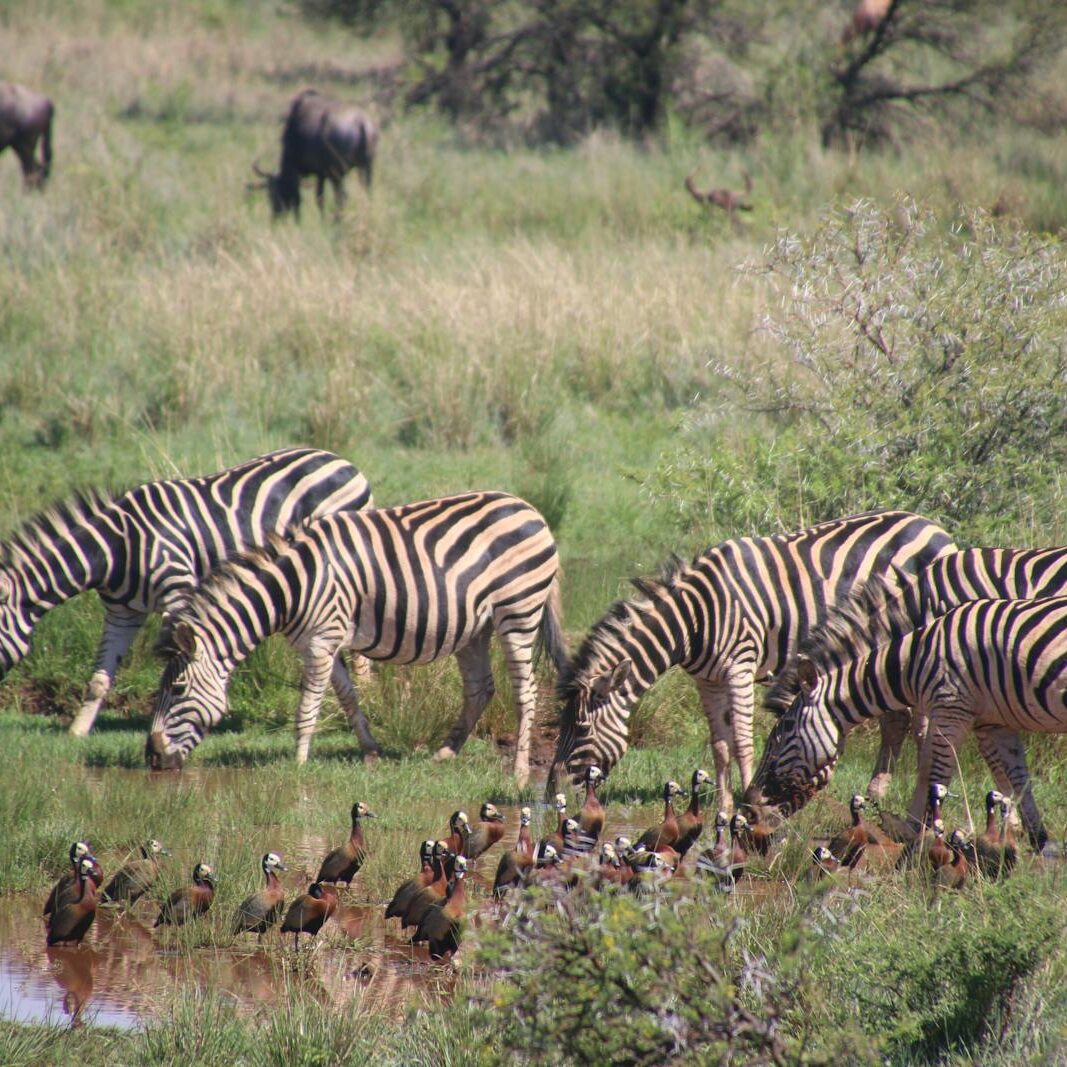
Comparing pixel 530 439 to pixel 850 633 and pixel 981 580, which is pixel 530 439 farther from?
pixel 850 633

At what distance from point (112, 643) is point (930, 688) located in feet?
17.3

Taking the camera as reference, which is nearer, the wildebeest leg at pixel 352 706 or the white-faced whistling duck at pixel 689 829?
the white-faced whistling duck at pixel 689 829

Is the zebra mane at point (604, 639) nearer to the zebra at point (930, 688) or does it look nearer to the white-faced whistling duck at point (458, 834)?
the zebra at point (930, 688)

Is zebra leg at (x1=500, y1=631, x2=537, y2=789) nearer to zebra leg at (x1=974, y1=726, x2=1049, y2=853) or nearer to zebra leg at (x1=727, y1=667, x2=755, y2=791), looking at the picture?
zebra leg at (x1=727, y1=667, x2=755, y2=791)

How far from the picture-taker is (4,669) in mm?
10242

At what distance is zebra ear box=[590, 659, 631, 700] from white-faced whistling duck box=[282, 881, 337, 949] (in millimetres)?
→ 2177

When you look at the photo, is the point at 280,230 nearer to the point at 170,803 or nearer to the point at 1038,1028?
the point at 170,803

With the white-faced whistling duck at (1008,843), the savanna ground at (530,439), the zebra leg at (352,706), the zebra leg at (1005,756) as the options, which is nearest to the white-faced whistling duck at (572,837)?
the savanna ground at (530,439)

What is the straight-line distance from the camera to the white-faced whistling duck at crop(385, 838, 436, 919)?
686cm

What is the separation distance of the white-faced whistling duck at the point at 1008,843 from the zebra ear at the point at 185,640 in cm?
440

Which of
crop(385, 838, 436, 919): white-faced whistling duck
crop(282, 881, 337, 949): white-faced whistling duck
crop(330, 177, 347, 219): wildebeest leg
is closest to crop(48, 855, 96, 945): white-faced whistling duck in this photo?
crop(282, 881, 337, 949): white-faced whistling duck

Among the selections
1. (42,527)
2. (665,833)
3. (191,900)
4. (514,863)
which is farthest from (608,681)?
(42,527)

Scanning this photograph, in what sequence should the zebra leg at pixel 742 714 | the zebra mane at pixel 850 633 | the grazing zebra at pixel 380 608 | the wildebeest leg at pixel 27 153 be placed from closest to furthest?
the zebra mane at pixel 850 633
the zebra leg at pixel 742 714
the grazing zebra at pixel 380 608
the wildebeest leg at pixel 27 153

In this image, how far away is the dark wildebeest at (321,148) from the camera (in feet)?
70.6
